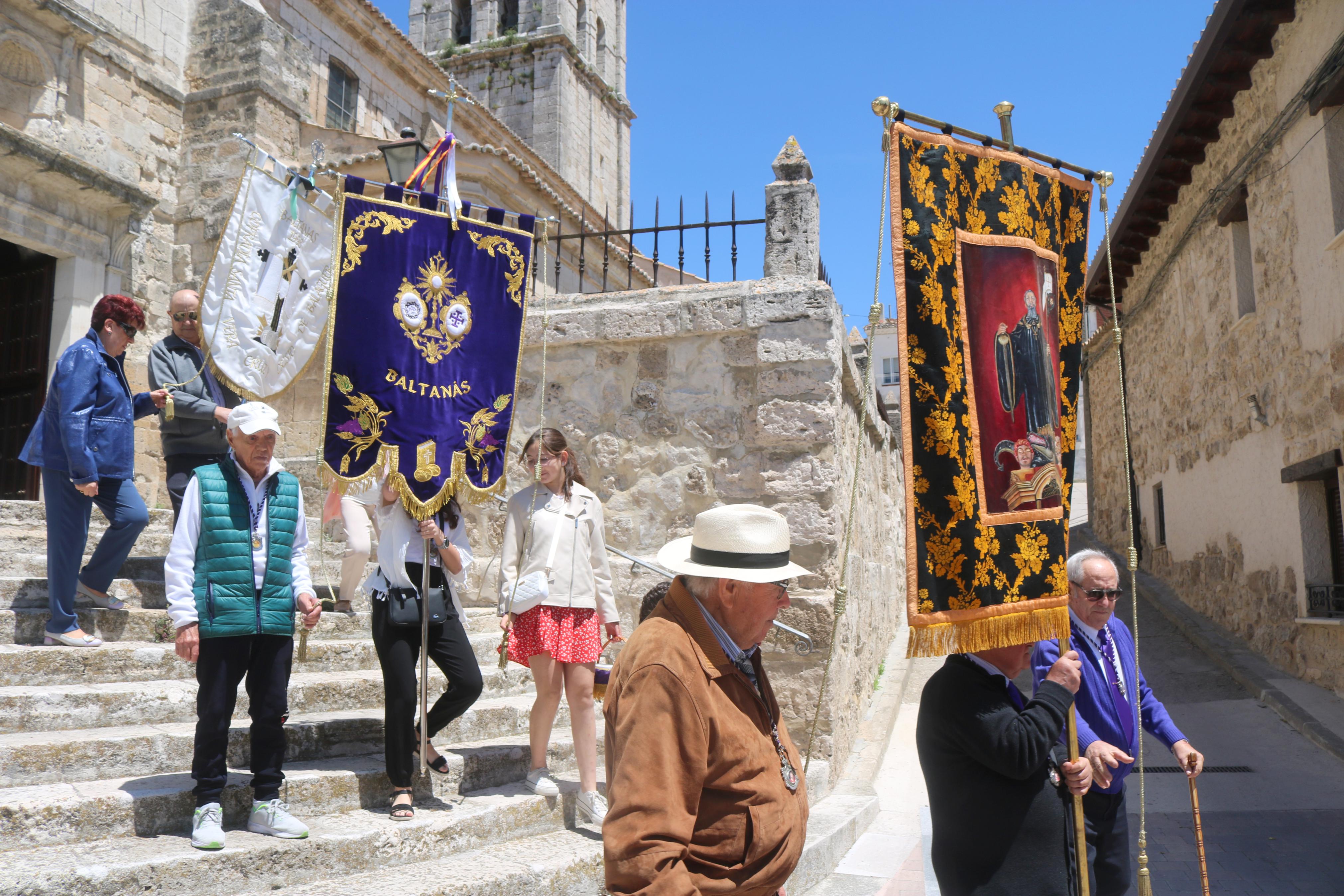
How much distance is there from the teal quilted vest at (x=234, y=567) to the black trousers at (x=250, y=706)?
0.20 ft

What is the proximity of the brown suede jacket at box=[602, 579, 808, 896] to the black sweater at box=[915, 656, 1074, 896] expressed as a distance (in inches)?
23.6

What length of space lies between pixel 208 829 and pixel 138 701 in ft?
3.47

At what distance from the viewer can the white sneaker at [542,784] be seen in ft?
13.5

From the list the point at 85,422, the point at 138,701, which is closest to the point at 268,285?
the point at 85,422

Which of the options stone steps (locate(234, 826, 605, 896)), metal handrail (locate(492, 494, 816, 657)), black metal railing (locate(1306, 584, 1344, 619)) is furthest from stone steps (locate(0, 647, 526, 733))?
black metal railing (locate(1306, 584, 1344, 619))

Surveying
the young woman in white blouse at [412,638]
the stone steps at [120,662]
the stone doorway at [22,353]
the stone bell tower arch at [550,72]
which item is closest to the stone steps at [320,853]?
the young woman in white blouse at [412,638]

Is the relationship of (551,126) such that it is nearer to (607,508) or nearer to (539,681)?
(607,508)

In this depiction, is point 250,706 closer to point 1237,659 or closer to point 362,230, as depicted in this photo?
point 362,230

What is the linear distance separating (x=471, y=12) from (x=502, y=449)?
2806cm

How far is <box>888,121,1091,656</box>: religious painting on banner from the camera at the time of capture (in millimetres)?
2865

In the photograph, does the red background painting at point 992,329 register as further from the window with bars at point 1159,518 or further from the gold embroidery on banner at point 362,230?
the window with bars at point 1159,518

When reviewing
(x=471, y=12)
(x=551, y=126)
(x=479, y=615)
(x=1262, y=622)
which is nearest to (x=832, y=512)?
(x=479, y=615)

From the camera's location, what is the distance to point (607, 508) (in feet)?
20.4

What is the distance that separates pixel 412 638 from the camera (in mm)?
3885
